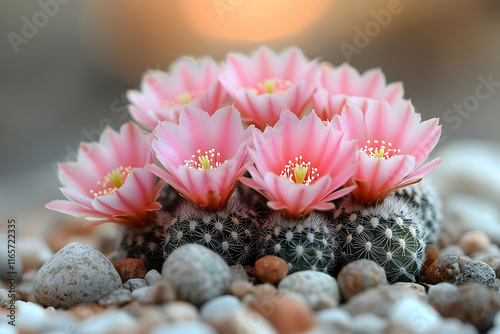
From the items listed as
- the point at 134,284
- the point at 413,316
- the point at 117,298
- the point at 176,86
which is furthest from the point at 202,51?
the point at 413,316

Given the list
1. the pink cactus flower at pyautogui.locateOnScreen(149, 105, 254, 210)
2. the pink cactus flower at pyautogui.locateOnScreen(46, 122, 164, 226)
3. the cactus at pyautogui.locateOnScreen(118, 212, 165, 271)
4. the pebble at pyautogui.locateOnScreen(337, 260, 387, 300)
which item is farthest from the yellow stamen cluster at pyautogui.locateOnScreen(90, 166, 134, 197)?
the pebble at pyautogui.locateOnScreen(337, 260, 387, 300)

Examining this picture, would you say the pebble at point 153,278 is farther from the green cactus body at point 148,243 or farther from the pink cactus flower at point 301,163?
the pink cactus flower at point 301,163

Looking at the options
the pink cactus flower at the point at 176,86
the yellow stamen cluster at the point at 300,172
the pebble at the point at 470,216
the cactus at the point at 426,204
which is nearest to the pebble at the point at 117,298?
the yellow stamen cluster at the point at 300,172

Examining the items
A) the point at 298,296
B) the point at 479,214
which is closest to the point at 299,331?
the point at 298,296

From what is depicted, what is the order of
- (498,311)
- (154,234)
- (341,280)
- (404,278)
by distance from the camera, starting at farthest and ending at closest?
(154,234)
(404,278)
(341,280)
(498,311)

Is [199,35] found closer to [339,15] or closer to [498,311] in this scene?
[339,15]

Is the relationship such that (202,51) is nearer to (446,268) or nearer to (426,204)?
(426,204)
